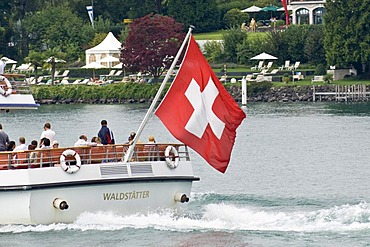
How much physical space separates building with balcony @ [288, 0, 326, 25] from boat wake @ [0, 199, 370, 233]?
83.2 m

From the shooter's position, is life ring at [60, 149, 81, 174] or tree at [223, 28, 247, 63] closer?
life ring at [60, 149, 81, 174]

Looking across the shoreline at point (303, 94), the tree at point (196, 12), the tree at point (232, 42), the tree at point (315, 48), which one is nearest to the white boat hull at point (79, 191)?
the shoreline at point (303, 94)

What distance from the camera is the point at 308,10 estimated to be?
118 meters

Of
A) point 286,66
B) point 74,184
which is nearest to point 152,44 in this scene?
point 286,66

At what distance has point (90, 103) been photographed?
10125 cm

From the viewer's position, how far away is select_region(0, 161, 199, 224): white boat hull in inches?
1255

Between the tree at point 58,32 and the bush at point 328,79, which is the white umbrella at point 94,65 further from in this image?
the bush at point 328,79

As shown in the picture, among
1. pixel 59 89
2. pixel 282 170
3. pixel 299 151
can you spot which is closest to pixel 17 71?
pixel 59 89

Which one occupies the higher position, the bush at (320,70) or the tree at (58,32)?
the tree at (58,32)

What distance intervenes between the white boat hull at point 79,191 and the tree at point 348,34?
64880 millimetres

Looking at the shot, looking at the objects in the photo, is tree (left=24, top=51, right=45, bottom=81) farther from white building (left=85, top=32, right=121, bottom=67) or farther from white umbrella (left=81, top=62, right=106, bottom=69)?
white building (left=85, top=32, right=121, bottom=67)

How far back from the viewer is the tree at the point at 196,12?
11881 centimetres

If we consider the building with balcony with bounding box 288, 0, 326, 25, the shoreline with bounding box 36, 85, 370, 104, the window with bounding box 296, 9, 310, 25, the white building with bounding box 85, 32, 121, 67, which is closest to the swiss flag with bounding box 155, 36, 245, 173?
the shoreline with bounding box 36, 85, 370, 104

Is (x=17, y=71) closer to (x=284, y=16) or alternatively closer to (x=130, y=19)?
(x=130, y=19)
